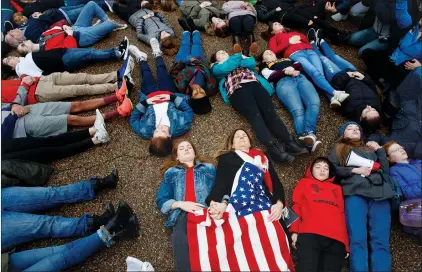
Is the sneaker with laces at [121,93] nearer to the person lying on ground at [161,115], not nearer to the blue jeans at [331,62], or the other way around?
the person lying on ground at [161,115]

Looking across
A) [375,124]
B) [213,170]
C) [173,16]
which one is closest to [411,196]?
[375,124]

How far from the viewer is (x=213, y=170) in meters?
3.18

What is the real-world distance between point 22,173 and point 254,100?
2630 mm

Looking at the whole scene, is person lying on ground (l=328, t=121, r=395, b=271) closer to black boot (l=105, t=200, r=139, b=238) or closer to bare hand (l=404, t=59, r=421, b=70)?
bare hand (l=404, t=59, r=421, b=70)

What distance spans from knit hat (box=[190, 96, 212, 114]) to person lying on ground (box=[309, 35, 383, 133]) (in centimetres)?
164

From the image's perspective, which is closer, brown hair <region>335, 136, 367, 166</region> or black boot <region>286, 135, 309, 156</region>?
brown hair <region>335, 136, 367, 166</region>

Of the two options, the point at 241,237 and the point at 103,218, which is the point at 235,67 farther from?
the point at 103,218

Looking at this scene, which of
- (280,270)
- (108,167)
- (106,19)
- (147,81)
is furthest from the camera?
(106,19)

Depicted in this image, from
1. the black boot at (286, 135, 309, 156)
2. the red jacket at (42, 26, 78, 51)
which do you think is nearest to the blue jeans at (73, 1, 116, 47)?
the red jacket at (42, 26, 78, 51)

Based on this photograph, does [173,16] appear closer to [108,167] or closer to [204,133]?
[204,133]

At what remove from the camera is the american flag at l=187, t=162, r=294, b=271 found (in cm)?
258

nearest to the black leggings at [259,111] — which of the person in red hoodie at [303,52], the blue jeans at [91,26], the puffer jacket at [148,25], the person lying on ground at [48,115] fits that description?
the person in red hoodie at [303,52]

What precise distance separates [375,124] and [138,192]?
2714mm

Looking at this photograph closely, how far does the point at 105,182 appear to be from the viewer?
3.32m
